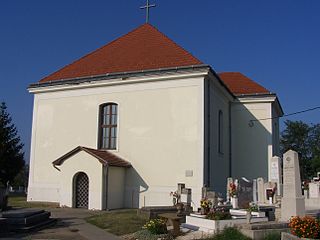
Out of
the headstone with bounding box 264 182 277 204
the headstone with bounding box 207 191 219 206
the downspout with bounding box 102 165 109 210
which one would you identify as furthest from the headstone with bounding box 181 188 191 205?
the downspout with bounding box 102 165 109 210

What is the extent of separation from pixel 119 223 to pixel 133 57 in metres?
11.9

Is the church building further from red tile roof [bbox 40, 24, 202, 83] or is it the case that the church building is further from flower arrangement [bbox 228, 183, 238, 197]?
flower arrangement [bbox 228, 183, 238, 197]

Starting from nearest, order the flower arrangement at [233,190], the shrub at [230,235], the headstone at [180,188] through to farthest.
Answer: the shrub at [230,235] < the flower arrangement at [233,190] < the headstone at [180,188]

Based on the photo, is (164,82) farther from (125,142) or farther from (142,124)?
(125,142)

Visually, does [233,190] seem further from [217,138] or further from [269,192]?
[217,138]

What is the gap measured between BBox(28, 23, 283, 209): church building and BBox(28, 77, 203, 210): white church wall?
5cm

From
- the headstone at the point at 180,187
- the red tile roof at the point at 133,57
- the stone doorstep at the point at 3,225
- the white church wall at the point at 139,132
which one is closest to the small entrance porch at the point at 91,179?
the white church wall at the point at 139,132

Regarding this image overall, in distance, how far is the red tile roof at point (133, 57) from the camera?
22.4m

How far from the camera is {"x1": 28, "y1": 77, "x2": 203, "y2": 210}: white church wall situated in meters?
20.7

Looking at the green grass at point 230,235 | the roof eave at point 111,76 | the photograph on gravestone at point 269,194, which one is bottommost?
the green grass at point 230,235

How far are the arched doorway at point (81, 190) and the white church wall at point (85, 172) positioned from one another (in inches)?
8.4

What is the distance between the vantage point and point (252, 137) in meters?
27.6

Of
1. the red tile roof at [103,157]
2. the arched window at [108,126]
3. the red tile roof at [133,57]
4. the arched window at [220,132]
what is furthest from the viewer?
the arched window at [220,132]

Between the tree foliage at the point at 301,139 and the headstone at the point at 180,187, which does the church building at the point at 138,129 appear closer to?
Answer: the headstone at the point at 180,187
